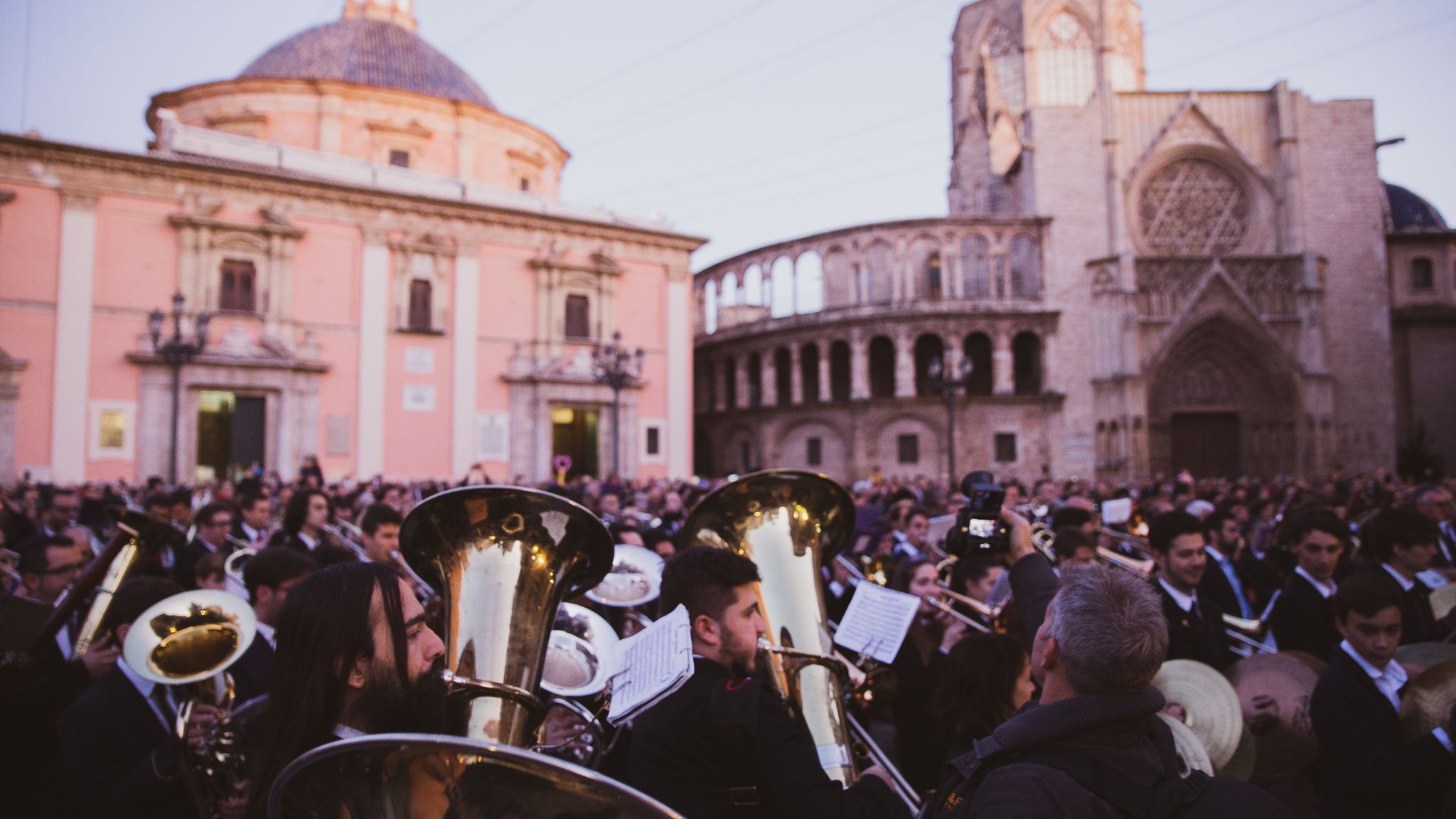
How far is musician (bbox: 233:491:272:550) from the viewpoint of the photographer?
825cm

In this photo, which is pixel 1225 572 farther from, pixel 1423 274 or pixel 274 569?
pixel 1423 274

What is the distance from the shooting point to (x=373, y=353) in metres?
25.1

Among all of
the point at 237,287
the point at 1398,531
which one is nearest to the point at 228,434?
the point at 237,287

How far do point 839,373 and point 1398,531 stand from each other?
32.4 m

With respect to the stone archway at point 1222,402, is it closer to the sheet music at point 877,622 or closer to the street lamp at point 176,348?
the street lamp at point 176,348

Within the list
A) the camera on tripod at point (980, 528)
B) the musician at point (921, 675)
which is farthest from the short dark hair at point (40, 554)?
the camera on tripod at point (980, 528)

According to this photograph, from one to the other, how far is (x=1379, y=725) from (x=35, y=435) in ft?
86.4

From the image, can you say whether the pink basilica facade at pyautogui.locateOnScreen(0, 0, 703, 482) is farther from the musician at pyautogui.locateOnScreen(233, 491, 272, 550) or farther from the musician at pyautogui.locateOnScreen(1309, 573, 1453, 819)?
the musician at pyautogui.locateOnScreen(1309, 573, 1453, 819)

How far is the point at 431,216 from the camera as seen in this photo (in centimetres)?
2606

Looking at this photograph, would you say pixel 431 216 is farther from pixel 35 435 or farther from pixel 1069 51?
pixel 1069 51

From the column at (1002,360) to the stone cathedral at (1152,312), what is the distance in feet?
0.28

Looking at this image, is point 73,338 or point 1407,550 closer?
point 1407,550

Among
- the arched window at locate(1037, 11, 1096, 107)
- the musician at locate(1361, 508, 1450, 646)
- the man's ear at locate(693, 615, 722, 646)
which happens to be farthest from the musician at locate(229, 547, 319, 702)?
the arched window at locate(1037, 11, 1096, 107)

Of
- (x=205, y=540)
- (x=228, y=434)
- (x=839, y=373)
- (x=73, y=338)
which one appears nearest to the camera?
(x=205, y=540)
